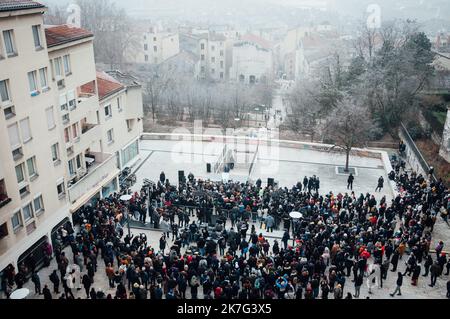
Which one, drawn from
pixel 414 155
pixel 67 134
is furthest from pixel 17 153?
pixel 414 155

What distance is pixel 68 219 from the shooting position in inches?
900

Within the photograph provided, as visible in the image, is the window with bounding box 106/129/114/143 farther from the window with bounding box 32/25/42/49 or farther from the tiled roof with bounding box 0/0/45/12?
the tiled roof with bounding box 0/0/45/12

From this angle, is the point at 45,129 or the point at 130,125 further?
the point at 130,125

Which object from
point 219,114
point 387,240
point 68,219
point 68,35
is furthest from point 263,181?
point 219,114

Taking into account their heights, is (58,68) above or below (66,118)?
above

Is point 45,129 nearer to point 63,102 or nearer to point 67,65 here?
point 63,102

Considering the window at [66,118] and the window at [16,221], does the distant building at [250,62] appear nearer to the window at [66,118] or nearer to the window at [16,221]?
the window at [66,118]

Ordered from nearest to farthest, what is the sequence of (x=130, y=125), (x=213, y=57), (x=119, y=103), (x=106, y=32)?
(x=119, y=103)
(x=130, y=125)
(x=106, y=32)
(x=213, y=57)

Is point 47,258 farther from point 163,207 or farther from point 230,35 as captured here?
point 230,35

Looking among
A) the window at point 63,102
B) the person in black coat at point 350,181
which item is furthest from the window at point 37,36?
the person in black coat at point 350,181

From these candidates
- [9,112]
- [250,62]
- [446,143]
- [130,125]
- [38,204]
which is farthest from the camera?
[250,62]

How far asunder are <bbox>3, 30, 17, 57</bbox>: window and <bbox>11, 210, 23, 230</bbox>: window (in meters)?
6.58

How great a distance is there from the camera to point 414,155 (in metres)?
33.9

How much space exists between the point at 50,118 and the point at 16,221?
16.1 feet
